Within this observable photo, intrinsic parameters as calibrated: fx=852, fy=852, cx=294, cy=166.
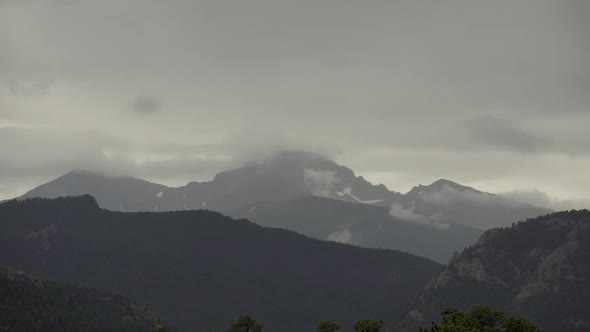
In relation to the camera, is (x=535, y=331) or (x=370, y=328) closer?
(x=535, y=331)

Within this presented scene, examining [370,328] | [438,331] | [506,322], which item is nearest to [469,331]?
[438,331]

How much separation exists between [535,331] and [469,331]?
19.2m

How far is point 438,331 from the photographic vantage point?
541ft

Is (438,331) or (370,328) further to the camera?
(370,328)

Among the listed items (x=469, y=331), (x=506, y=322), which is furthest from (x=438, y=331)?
(x=506, y=322)

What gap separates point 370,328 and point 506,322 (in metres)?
31.2

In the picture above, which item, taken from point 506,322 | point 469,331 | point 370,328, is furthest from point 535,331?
point 370,328

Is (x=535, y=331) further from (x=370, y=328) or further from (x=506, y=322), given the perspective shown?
(x=370, y=328)

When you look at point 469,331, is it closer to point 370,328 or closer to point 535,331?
point 535,331

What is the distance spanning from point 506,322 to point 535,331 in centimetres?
677

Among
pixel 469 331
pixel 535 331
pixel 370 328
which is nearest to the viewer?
pixel 469 331

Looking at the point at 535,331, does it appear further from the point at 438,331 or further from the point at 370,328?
the point at 370,328

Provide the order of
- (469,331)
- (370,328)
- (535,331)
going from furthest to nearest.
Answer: (370,328), (535,331), (469,331)

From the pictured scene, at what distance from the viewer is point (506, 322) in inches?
7018
